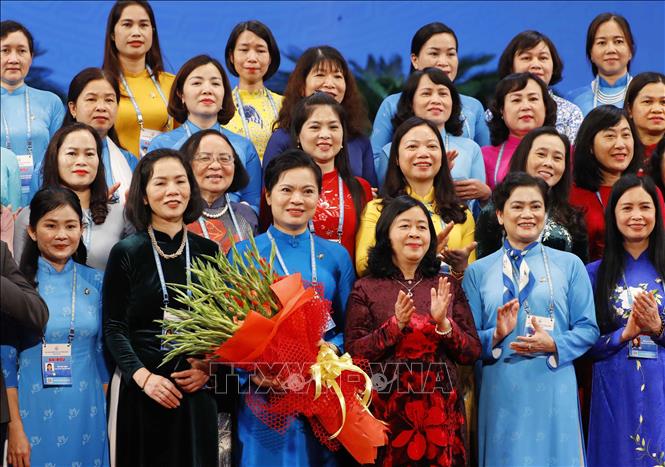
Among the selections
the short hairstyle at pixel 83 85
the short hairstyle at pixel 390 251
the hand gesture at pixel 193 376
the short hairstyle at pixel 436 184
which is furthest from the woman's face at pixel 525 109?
the hand gesture at pixel 193 376

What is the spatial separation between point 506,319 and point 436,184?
2.45 feet

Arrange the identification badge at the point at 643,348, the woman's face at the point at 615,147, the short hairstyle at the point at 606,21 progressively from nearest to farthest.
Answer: the identification badge at the point at 643,348, the woman's face at the point at 615,147, the short hairstyle at the point at 606,21

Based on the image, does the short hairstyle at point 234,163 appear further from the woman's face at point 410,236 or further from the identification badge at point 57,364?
the identification badge at point 57,364

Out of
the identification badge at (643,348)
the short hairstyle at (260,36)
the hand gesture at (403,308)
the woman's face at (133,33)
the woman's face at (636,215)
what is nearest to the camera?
the hand gesture at (403,308)

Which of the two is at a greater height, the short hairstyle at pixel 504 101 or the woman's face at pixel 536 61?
the woman's face at pixel 536 61

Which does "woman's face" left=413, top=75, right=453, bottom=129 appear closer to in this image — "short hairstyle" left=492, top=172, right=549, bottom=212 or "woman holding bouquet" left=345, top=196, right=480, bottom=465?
"short hairstyle" left=492, top=172, right=549, bottom=212

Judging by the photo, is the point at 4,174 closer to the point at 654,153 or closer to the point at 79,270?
the point at 79,270

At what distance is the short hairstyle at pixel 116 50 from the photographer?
5688 mm

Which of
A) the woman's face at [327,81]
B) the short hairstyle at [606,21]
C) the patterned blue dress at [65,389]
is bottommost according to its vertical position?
the patterned blue dress at [65,389]

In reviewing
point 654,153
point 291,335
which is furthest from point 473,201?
point 291,335

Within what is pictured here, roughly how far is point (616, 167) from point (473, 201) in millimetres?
620

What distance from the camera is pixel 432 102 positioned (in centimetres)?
541

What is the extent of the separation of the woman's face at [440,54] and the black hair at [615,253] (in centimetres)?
138

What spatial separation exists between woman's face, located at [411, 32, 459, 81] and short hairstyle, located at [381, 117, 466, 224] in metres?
0.98
